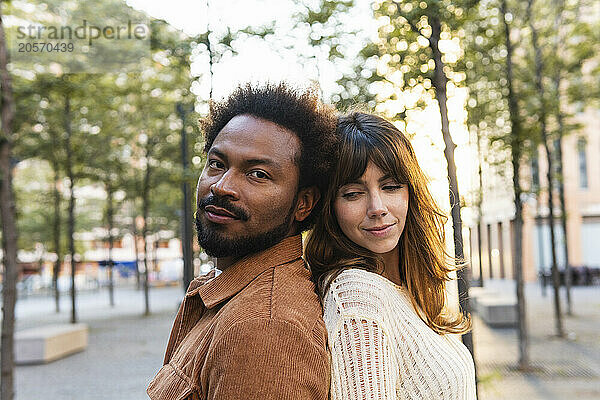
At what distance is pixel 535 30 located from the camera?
15.3 m

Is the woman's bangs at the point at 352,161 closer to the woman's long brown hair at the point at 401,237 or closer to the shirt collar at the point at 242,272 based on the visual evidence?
the woman's long brown hair at the point at 401,237

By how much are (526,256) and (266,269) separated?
3992cm

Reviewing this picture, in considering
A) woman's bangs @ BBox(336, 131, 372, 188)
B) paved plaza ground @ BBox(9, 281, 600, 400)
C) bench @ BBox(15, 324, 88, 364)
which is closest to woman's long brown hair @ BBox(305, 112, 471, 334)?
woman's bangs @ BBox(336, 131, 372, 188)

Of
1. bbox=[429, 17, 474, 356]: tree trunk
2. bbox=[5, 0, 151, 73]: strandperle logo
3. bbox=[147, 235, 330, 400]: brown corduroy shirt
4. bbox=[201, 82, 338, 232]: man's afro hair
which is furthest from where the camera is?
bbox=[5, 0, 151, 73]: strandperle logo

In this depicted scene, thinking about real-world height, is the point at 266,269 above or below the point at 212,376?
above

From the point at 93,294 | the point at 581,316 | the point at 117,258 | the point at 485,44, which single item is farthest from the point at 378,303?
the point at 117,258

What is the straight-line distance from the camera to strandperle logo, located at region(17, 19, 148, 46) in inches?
260

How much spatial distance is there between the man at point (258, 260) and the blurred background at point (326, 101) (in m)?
0.25

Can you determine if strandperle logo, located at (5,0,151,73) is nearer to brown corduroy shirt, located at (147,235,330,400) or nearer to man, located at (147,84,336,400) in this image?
man, located at (147,84,336,400)

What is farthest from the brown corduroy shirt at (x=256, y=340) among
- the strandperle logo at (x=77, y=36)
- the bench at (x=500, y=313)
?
the bench at (x=500, y=313)

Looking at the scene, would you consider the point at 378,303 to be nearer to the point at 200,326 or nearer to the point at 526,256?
the point at 200,326

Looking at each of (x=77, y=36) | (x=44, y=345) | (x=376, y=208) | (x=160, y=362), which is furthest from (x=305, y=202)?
(x=44, y=345)

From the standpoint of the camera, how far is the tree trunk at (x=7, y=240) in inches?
223

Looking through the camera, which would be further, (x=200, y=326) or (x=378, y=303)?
(x=378, y=303)
